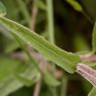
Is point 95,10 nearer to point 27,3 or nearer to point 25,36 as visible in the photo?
point 27,3

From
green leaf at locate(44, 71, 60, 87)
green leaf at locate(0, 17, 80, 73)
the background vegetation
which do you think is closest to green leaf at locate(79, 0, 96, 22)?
the background vegetation

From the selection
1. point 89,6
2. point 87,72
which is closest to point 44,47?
point 87,72

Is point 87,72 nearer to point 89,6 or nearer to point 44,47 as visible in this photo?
point 44,47

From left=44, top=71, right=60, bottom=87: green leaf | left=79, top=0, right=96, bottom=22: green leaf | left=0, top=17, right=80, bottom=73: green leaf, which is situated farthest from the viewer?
left=79, top=0, right=96, bottom=22: green leaf

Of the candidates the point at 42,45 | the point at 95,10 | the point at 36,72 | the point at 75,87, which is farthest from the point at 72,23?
the point at 42,45

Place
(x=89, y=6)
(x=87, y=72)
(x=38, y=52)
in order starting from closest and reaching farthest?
(x=87, y=72)
(x=38, y=52)
(x=89, y=6)

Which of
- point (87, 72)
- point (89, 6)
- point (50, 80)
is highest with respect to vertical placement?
point (87, 72)

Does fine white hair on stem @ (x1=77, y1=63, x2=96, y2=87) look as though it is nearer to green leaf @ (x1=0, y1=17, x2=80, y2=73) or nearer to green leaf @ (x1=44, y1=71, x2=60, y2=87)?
green leaf @ (x1=0, y1=17, x2=80, y2=73)
